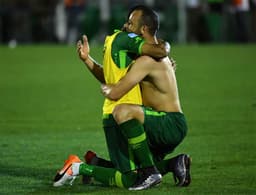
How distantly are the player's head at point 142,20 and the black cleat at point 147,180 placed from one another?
44.0 inches

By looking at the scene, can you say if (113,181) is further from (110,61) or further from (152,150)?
(110,61)

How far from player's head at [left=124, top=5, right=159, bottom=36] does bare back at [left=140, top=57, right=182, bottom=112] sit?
0.95 ft

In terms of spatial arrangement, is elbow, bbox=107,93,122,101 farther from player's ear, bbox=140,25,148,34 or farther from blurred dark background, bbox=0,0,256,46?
blurred dark background, bbox=0,0,256,46

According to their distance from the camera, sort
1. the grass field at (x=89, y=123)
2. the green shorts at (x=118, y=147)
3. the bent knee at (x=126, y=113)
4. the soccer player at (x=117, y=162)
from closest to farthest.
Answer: the bent knee at (x=126, y=113)
the soccer player at (x=117, y=162)
the green shorts at (x=118, y=147)
the grass field at (x=89, y=123)

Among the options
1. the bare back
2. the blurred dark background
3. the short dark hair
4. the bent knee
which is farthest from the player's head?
the blurred dark background

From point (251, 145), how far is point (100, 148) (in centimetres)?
164

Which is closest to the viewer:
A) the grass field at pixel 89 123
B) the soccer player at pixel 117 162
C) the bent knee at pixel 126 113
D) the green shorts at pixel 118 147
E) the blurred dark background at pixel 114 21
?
the bent knee at pixel 126 113

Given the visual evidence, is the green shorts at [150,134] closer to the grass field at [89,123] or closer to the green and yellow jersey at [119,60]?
the green and yellow jersey at [119,60]

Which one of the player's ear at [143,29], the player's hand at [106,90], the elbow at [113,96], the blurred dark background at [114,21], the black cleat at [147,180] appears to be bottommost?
the blurred dark background at [114,21]

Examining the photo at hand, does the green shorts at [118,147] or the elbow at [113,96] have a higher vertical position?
the elbow at [113,96]

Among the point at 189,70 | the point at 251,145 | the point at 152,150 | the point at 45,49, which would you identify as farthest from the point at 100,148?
the point at 45,49

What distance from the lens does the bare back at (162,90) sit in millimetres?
8133

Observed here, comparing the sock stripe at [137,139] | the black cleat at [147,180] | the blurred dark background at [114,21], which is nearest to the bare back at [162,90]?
the sock stripe at [137,139]

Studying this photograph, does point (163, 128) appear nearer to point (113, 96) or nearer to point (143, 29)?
point (113, 96)
